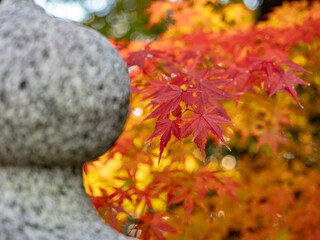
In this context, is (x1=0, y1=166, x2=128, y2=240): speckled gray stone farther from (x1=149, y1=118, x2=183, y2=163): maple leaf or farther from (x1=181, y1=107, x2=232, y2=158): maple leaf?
(x1=181, y1=107, x2=232, y2=158): maple leaf

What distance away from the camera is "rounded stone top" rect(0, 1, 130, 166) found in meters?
1.34

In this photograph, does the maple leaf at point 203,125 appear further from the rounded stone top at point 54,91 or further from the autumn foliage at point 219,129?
the rounded stone top at point 54,91

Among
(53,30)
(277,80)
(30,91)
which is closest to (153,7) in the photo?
(277,80)

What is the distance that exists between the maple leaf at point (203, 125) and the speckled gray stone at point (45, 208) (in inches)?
21.4

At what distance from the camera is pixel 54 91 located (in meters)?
1.36

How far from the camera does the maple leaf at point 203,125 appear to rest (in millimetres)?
1610

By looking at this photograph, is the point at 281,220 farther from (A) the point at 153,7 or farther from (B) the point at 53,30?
(B) the point at 53,30

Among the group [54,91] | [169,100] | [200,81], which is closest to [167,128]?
[169,100]

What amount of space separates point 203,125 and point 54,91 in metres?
0.67

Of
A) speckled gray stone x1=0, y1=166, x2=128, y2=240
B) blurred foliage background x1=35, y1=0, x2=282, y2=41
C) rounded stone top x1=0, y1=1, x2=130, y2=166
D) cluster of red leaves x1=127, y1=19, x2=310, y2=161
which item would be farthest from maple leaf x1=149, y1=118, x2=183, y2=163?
blurred foliage background x1=35, y1=0, x2=282, y2=41

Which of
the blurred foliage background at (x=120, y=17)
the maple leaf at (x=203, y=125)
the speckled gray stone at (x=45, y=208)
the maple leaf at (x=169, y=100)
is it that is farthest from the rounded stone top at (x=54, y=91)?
the blurred foliage background at (x=120, y=17)

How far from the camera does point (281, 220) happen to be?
359 cm

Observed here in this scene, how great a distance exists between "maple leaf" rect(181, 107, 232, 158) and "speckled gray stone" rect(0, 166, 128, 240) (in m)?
0.54

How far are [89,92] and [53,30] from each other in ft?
1.01
